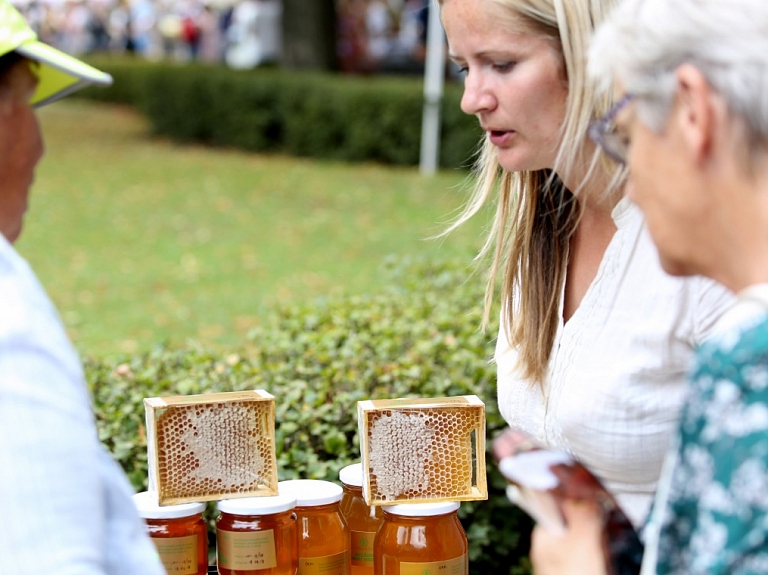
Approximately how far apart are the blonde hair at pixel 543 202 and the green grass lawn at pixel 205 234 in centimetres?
327

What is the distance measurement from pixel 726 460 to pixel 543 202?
1399 mm

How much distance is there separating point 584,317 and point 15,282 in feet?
4.09

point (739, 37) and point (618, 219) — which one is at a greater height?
point (739, 37)

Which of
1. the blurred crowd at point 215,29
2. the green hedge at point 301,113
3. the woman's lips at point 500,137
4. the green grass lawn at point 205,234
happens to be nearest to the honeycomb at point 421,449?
the woman's lips at point 500,137

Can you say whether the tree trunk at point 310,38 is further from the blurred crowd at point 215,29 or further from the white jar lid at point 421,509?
the white jar lid at point 421,509

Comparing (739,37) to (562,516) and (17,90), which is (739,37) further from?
(17,90)

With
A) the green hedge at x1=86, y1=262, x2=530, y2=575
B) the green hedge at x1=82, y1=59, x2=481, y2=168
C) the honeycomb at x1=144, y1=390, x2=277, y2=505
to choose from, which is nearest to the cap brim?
the honeycomb at x1=144, y1=390, x2=277, y2=505

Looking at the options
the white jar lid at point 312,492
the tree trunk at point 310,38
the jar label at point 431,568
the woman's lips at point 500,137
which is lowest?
the jar label at point 431,568

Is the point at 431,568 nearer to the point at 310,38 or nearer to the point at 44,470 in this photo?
the point at 44,470

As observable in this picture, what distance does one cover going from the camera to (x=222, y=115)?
57.6 ft

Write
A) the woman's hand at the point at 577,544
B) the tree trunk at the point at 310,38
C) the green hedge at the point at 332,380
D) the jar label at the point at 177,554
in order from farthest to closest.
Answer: the tree trunk at the point at 310,38, the green hedge at the point at 332,380, the jar label at the point at 177,554, the woman's hand at the point at 577,544

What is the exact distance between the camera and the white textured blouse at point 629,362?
Answer: 81.7 inches

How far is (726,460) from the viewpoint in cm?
125

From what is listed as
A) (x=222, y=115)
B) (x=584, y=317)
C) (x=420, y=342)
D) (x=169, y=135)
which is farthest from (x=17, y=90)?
(x=169, y=135)
